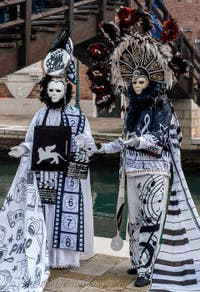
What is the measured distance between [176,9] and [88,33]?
9950 mm

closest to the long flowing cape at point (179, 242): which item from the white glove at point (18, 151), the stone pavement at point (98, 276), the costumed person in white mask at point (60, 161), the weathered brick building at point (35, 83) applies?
the stone pavement at point (98, 276)

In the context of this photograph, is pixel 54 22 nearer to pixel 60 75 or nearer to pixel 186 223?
pixel 60 75

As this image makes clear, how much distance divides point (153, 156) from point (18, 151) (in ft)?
3.31

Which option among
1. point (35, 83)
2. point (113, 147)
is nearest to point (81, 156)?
point (113, 147)

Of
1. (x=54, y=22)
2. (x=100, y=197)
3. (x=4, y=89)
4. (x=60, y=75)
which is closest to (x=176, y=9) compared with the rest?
(x=4, y=89)

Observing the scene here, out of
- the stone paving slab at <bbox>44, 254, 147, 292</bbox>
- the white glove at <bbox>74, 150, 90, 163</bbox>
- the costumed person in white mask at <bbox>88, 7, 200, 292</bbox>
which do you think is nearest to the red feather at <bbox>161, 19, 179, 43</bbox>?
the costumed person in white mask at <bbox>88, 7, 200, 292</bbox>

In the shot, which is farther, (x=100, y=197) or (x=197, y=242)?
(x=100, y=197)

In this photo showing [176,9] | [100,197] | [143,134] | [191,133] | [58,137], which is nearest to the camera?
[143,134]

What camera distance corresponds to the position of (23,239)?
15.2ft

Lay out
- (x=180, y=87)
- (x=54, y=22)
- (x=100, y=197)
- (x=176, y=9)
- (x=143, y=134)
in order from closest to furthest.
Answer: (x=143, y=134), (x=54, y=22), (x=100, y=197), (x=180, y=87), (x=176, y=9)

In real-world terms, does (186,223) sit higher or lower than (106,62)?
lower

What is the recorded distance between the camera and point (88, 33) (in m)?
9.73

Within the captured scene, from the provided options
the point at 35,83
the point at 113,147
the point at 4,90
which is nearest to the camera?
the point at 113,147

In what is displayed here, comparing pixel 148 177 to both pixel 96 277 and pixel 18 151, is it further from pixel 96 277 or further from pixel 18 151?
pixel 18 151
